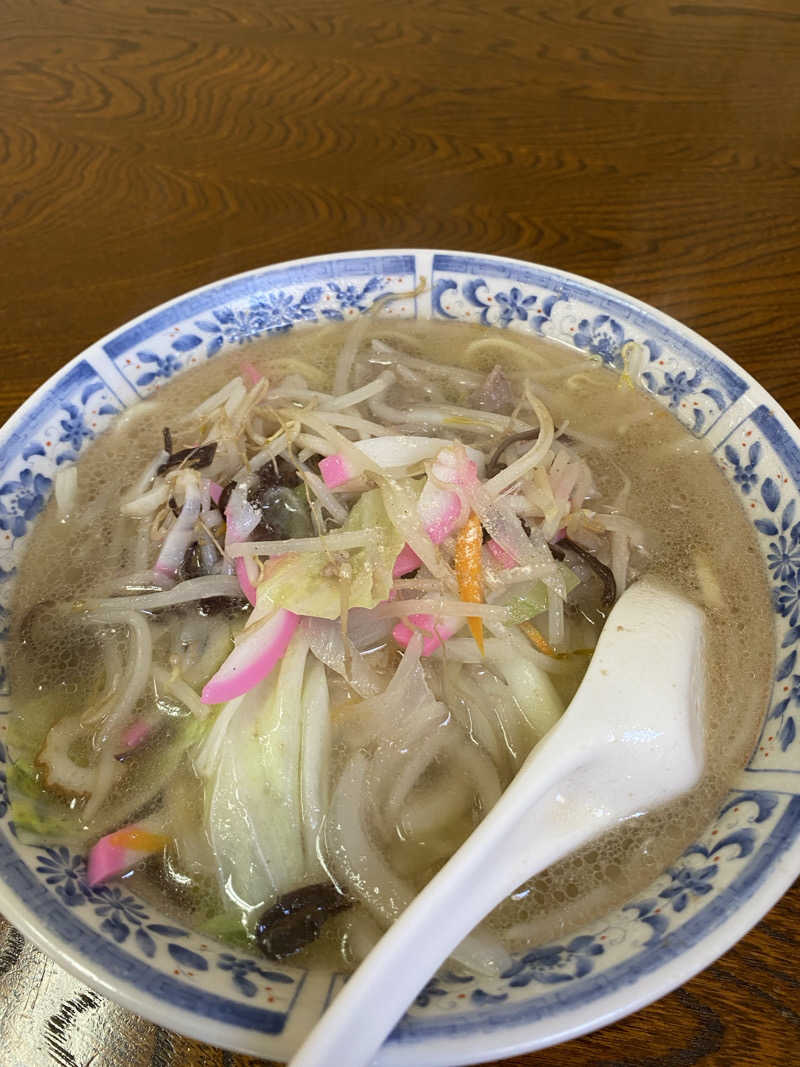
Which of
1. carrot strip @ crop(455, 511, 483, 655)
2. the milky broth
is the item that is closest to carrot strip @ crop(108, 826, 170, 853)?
the milky broth

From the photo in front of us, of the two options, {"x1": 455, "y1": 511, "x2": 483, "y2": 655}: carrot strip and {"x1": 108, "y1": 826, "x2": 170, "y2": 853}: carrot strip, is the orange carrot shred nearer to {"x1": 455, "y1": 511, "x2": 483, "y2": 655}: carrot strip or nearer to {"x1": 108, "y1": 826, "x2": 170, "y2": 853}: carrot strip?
{"x1": 455, "y1": 511, "x2": 483, "y2": 655}: carrot strip

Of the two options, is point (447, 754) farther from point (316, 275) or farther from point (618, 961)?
point (316, 275)

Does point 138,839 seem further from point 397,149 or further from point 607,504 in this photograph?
point 397,149

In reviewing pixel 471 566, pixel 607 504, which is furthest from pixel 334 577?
pixel 607 504

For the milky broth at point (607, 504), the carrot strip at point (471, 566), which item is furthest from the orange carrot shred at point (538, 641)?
the milky broth at point (607, 504)

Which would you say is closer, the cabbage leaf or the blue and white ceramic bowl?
the blue and white ceramic bowl

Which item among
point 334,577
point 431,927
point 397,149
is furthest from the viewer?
point 397,149
